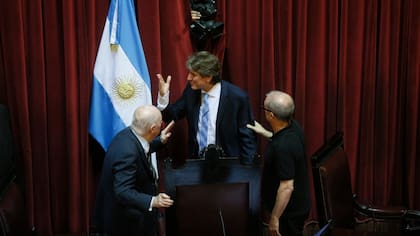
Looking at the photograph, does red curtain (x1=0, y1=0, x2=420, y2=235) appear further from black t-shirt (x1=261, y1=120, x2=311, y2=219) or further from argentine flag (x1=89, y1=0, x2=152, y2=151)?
black t-shirt (x1=261, y1=120, x2=311, y2=219)

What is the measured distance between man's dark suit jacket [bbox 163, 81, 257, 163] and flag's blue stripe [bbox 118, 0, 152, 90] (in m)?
0.37

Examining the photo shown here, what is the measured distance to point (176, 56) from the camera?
3.80m

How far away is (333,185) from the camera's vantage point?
3.01 metres

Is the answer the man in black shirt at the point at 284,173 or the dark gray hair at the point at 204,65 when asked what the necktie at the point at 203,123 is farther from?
the man in black shirt at the point at 284,173

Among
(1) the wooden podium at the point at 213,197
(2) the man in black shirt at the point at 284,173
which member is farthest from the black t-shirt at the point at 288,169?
(1) the wooden podium at the point at 213,197

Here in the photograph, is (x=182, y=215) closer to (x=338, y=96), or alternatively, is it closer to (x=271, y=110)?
(x=271, y=110)

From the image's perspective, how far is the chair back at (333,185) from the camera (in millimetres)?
2766

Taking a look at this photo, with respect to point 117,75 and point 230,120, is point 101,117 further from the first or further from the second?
point 230,120

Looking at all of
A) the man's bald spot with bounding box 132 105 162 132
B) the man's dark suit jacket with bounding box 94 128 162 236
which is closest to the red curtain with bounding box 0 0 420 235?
the man's dark suit jacket with bounding box 94 128 162 236

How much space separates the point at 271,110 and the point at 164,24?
1171 mm

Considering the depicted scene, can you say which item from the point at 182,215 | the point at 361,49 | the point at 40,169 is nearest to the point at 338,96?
the point at 361,49

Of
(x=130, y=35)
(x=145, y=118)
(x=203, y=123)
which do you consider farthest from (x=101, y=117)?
(x=145, y=118)

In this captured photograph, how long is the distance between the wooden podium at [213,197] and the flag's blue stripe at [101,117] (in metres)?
0.96

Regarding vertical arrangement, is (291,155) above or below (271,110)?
below
